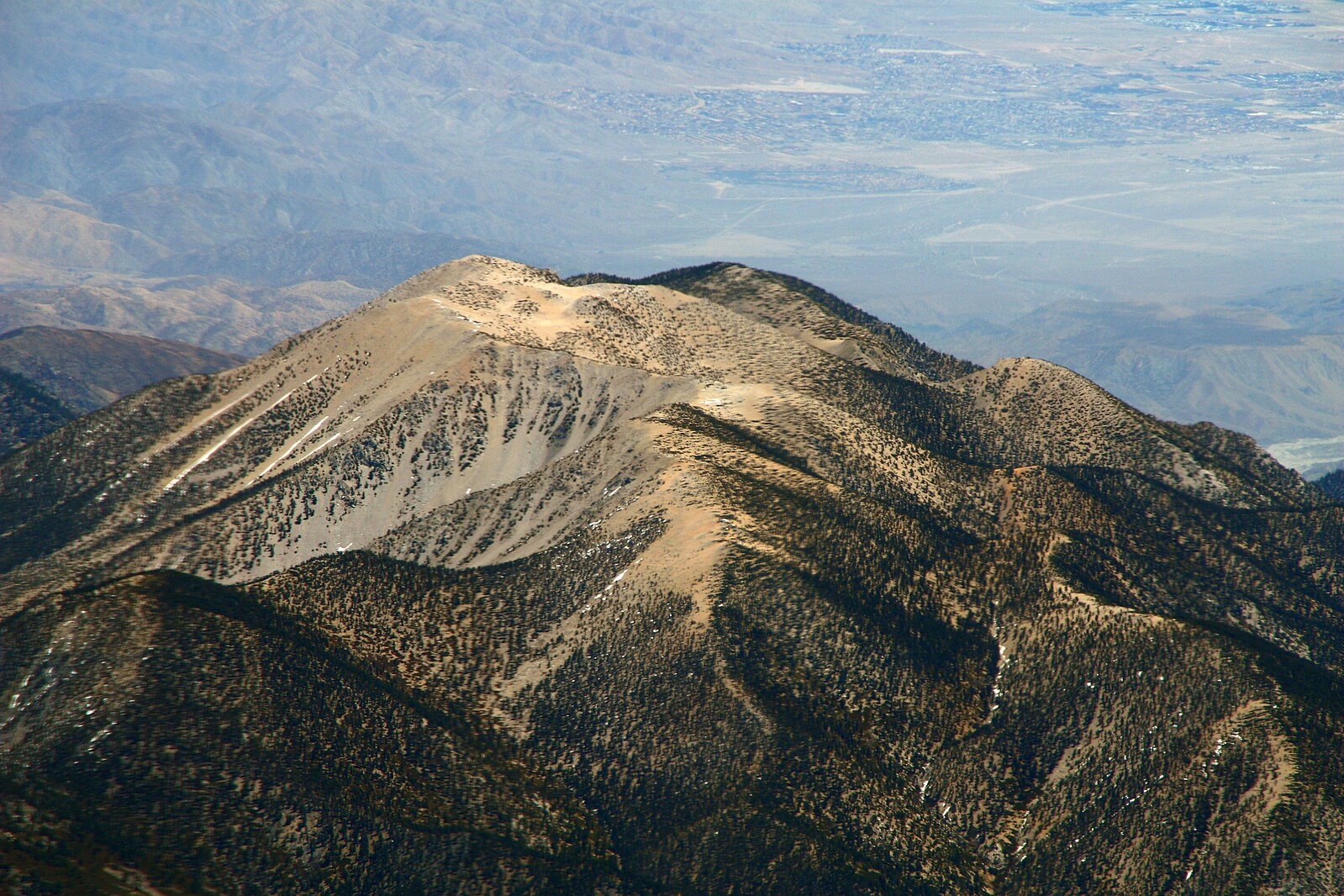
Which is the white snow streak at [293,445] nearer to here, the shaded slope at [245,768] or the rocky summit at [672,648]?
the rocky summit at [672,648]

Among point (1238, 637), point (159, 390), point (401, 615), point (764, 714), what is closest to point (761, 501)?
point (764, 714)

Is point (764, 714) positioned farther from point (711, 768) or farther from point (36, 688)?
point (36, 688)

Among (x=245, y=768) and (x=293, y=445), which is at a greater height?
(x=245, y=768)

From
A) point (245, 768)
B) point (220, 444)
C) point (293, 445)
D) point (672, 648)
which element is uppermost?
point (245, 768)

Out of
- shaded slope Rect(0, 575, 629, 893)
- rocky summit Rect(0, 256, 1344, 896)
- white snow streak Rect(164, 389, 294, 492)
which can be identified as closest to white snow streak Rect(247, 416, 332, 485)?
rocky summit Rect(0, 256, 1344, 896)

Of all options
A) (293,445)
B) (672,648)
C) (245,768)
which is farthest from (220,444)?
(245,768)

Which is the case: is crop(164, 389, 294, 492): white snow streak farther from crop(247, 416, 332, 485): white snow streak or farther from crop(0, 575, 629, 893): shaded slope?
crop(0, 575, 629, 893): shaded slope

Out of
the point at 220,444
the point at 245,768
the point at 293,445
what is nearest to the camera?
the point at 245,768

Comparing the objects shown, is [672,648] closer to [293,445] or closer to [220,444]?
[293,445]
